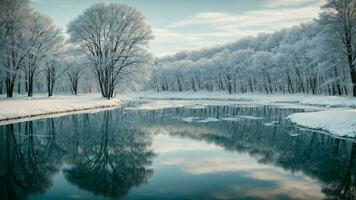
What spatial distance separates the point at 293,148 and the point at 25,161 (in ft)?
42.7

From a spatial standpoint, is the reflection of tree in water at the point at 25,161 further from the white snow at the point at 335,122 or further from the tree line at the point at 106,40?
the tree line at the point at 106,40

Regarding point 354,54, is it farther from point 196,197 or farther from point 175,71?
point 175,71

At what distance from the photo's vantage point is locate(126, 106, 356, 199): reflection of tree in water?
482 inches

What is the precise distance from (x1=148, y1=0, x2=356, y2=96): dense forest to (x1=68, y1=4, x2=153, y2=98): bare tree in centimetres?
2583

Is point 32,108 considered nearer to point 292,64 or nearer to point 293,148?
point 293,148

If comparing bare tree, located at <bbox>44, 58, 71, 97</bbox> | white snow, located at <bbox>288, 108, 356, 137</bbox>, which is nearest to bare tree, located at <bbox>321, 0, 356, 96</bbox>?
white snow, located at <bbox>288, 108, 356, 137</bbox>

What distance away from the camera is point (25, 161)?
48.1 feet

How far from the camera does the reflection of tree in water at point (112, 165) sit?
11422 mm

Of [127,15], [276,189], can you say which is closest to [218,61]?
[127,15]

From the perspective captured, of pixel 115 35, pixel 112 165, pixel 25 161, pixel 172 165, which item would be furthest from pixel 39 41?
pixel 172 165

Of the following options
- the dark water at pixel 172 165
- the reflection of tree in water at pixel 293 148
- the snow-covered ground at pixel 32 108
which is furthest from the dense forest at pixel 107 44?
the dark water at pixel 172 165

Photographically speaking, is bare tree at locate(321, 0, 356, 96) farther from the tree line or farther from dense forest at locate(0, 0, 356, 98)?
the tree line

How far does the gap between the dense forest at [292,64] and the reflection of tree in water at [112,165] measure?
1173 inches

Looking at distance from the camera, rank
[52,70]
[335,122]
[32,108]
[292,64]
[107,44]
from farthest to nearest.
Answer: [292,64]
[52,70]
[107,44]
[32,108]
[335,122]
